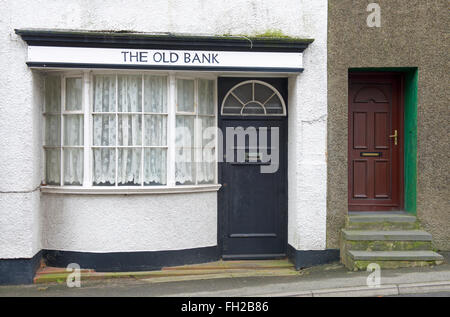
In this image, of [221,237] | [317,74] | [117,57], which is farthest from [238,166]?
[117,57]

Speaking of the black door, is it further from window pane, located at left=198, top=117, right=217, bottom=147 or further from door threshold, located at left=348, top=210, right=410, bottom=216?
door threshold, located at left=348, top=210, right=410, bottom=216

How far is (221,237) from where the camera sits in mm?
8531

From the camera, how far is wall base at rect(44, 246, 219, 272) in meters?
7.86

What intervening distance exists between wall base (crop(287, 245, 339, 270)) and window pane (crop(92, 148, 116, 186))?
3.19 m

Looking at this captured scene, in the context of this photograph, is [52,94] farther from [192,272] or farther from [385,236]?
[385,236]

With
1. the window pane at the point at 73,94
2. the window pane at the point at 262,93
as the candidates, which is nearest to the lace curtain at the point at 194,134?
the window pane at the point at 262,93

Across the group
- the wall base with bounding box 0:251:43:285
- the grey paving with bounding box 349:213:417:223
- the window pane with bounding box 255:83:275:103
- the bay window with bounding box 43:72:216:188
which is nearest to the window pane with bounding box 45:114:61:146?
the bay window with bounding box 43:72:216:188

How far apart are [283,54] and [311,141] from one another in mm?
Answer: 1438

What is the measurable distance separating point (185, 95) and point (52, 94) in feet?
7.03

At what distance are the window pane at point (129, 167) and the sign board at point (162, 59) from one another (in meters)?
1.39

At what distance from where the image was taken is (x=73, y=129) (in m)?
8.09

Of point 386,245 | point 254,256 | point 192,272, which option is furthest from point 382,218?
point 192,272

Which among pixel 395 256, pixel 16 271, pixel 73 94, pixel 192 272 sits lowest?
pixel 192 272

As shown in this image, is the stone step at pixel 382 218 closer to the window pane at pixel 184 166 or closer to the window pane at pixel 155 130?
the window pane at pixel 184 166
